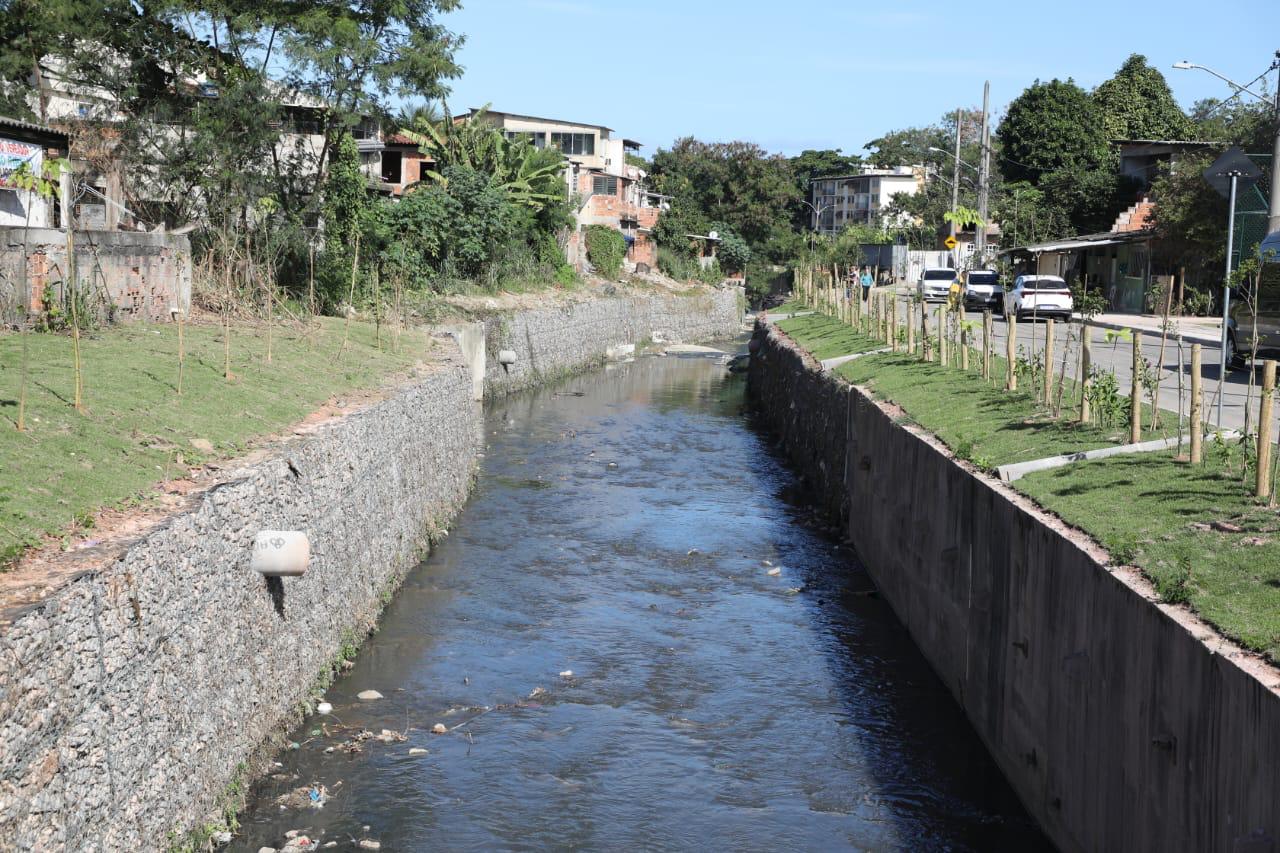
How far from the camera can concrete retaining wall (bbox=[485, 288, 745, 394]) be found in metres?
40.6

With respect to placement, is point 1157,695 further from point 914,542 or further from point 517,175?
point 517,175

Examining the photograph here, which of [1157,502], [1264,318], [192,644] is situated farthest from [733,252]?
[192,644]

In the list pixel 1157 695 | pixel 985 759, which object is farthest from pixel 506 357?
pixel 1157 695

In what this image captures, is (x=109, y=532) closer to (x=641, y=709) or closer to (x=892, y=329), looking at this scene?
(x=641, y=709)

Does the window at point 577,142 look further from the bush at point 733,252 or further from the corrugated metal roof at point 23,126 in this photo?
the corrugated metal roof at point 23,126

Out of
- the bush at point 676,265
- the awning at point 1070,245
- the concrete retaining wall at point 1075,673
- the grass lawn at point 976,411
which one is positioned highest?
the awning at point 1070,245

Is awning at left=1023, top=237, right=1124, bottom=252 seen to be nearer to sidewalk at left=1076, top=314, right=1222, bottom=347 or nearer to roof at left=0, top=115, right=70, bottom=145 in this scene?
sidewalk at left=1076, top=314, right=1222, bottom=347

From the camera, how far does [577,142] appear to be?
3179 inches

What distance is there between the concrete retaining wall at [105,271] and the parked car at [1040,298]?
28.6 metres

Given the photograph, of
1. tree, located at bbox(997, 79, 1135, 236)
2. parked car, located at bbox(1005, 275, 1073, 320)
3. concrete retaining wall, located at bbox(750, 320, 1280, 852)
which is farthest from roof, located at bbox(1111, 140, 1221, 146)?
concrete retaining wall, located at bbox(750, 320, 1280, 852)

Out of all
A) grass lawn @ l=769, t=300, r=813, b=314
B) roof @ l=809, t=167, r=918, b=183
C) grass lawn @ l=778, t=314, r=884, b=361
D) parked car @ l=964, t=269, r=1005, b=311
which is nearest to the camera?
grass lawn @ l=778, t=314, r=884, b=361

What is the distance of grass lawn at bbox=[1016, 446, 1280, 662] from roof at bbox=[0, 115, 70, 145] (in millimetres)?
15995

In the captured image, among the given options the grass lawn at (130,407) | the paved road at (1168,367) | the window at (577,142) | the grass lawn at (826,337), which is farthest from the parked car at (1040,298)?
the window at (577,142)

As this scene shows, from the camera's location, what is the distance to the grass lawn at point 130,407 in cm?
1012
